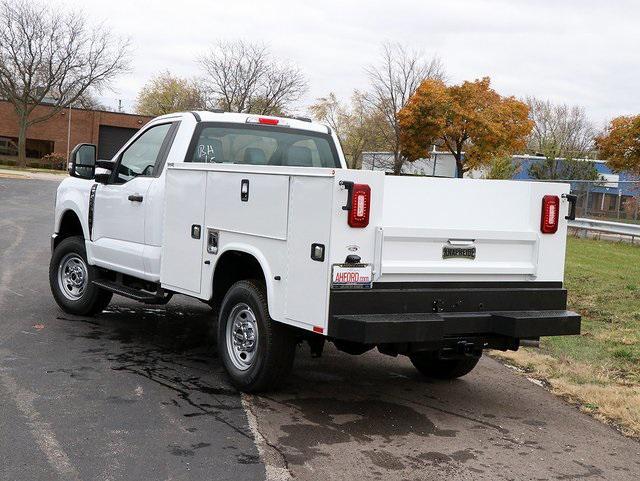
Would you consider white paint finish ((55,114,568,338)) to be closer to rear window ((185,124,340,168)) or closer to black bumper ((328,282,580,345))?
black bumper ((328,282,580,345))

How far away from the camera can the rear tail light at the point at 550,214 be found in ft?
21.0

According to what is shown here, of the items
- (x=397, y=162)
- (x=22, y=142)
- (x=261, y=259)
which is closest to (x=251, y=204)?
(x=261, y=259)

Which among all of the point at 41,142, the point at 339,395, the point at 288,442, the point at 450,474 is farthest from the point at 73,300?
the point at 41,142

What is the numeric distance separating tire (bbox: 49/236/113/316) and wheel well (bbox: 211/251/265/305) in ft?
8.12

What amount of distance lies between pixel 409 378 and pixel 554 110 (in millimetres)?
78380

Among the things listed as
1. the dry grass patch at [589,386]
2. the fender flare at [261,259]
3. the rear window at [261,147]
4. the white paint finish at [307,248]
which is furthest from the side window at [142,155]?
the dry grass patch at [589,386]

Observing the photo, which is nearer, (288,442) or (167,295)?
(288,442)

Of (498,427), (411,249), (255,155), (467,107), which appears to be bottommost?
(498,427)

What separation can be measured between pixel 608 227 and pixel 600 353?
1365 cm

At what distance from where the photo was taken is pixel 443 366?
291 inches

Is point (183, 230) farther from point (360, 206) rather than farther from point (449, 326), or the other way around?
point (449, 326)

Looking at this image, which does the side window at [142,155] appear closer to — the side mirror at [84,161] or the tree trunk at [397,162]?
the side mirror at [84,161]

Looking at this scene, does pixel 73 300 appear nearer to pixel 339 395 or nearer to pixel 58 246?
pixel 58 246

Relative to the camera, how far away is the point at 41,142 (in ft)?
228
